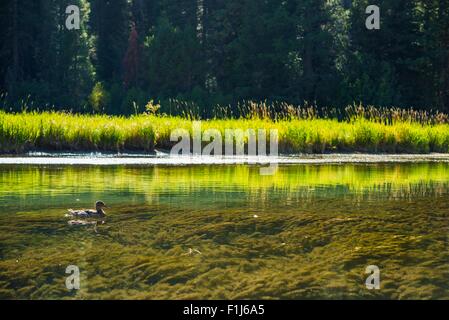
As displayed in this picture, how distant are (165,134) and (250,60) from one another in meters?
25.2

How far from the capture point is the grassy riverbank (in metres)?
18.0

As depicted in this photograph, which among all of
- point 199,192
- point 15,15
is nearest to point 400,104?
point 15,15

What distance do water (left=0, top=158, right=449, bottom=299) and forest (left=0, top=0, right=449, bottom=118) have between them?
2411 centimetres

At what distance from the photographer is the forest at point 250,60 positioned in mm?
39812

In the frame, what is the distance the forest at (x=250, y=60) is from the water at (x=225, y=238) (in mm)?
24112

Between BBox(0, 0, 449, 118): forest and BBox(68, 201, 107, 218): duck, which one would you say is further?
BBox(0, 0, 449, 118): forest
